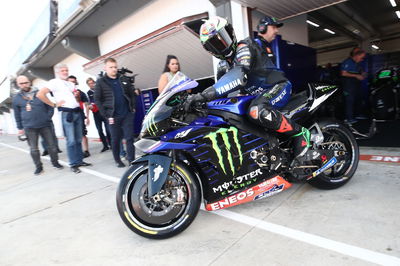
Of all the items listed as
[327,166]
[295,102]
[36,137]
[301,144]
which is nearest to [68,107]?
[36,137]

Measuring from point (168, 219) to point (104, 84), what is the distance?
9.87 ft

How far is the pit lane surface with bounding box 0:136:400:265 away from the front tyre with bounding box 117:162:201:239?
5.4 inches

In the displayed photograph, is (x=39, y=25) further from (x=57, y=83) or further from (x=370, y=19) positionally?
(x=370, y=19)

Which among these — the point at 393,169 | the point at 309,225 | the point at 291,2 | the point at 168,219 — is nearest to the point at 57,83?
the point at 168,219

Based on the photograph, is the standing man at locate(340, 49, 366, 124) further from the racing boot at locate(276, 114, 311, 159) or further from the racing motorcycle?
the racing boot at locate(276, 114, 311, 159)

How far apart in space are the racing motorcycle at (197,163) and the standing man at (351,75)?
4.05 metres

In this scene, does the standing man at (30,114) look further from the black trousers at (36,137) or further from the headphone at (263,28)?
the headphone at (263,28)

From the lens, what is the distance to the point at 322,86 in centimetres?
275

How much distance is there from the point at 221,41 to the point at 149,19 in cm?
578

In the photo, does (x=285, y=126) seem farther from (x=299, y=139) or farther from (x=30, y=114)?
Result: (x=30, y=114)

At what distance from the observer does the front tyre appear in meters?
2.15

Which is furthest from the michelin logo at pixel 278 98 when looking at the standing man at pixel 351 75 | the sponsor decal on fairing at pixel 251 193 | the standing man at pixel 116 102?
the standing man at pixel 351 75

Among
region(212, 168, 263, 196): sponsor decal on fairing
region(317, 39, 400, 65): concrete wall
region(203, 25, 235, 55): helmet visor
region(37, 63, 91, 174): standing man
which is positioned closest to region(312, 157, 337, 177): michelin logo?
region(212, 168, 263, 196): sponsor decal on fairing

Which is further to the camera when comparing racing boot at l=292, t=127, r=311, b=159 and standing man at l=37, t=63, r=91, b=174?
standing man at l=37, t=63, r=91, b=174
